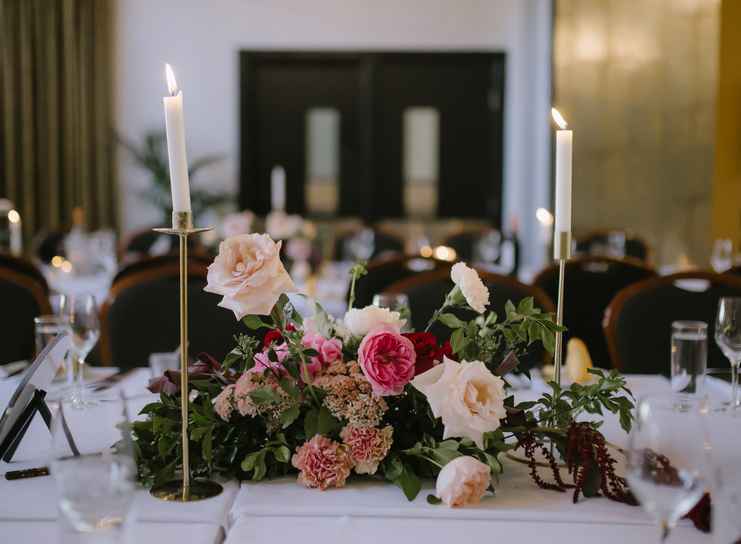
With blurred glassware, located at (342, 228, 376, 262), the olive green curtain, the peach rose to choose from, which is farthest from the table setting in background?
the olive green curtain

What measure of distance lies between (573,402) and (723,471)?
1.43 ft

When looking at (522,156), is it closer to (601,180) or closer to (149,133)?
(601,180)

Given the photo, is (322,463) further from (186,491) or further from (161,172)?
(161,172)

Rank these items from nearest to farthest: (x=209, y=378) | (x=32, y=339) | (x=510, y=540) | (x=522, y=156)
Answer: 1. (x=510, y=540)
2. (x=209, y=378)
3. (x=32, y=339)
4. (x=522, y=156)

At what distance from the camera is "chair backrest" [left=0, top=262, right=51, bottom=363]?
2682 mm

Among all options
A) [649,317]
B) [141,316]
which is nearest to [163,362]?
[141,316]

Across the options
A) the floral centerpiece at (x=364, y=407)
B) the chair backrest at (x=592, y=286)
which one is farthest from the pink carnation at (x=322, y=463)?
the chair backrest at (x=592, y=286)

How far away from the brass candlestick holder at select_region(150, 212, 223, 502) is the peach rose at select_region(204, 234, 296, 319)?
0.14 feet

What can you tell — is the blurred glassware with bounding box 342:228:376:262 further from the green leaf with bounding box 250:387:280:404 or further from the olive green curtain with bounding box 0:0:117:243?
the green leaf with bounding box 250:387:280:404

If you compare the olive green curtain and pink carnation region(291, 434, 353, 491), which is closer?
pink carnation region(291, 434, 353, 491)

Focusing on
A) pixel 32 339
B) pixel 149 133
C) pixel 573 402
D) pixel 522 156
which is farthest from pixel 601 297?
pixel 149 133

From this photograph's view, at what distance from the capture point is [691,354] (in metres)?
1.75

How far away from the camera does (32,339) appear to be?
2697 mm

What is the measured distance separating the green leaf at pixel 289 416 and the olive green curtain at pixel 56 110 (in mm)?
6615
